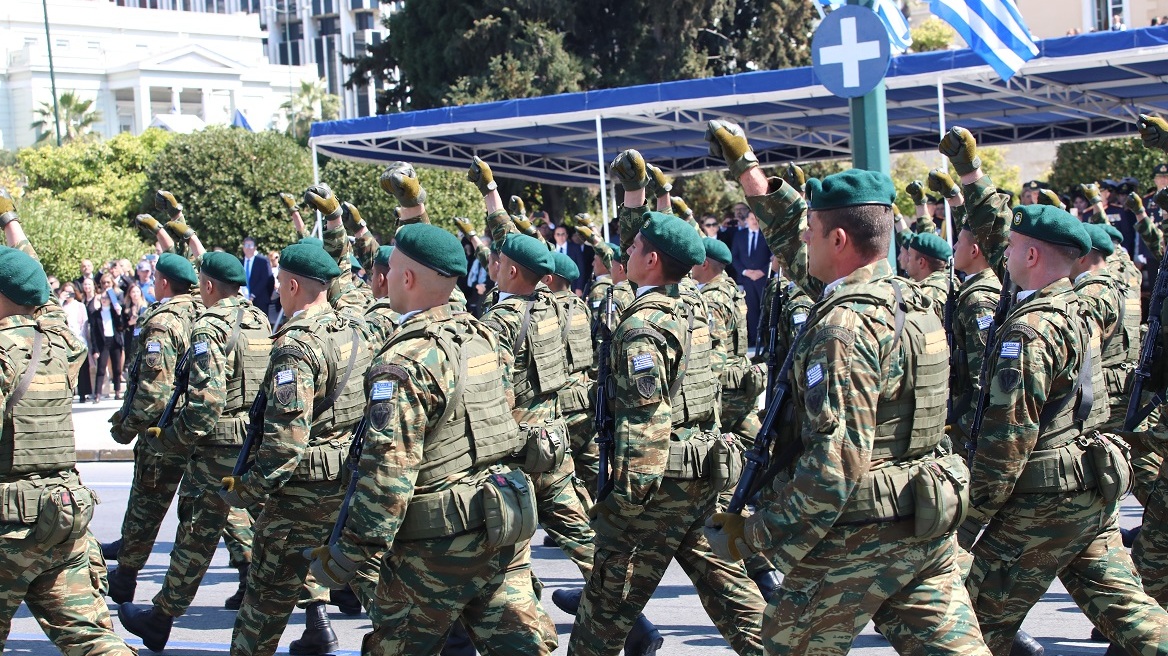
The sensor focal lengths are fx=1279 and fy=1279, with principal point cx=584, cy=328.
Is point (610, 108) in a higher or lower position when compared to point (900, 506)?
higher

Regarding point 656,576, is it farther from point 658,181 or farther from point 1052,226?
point 658,181

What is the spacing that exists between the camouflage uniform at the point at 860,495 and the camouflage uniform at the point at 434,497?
0.99 meters

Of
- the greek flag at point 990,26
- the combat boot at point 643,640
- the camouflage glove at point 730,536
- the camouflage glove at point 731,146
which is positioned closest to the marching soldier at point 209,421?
the combat boot at point 643,640

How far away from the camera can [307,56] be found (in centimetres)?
11556

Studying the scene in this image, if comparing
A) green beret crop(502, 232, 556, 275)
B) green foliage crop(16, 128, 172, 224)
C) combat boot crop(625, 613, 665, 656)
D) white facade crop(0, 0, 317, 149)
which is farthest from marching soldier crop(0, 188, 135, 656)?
white facade crop(0, 0, 317, 149)

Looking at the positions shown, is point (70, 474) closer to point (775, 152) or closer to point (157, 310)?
point (157, 310)

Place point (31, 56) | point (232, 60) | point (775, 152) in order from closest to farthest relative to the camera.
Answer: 1. point (775, 152)
2. point (31, 56)
3. point (232, 60)

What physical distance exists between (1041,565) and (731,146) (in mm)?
2057

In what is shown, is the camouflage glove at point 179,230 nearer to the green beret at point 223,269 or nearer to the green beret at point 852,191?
the green beret at point 223,269

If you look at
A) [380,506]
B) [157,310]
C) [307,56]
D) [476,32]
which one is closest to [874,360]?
[380,506]

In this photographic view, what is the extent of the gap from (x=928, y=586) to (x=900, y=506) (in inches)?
12.3

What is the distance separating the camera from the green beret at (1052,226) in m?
4.97

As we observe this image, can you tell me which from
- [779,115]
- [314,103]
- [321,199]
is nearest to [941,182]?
[321,199]

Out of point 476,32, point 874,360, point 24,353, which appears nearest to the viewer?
point 874,360
